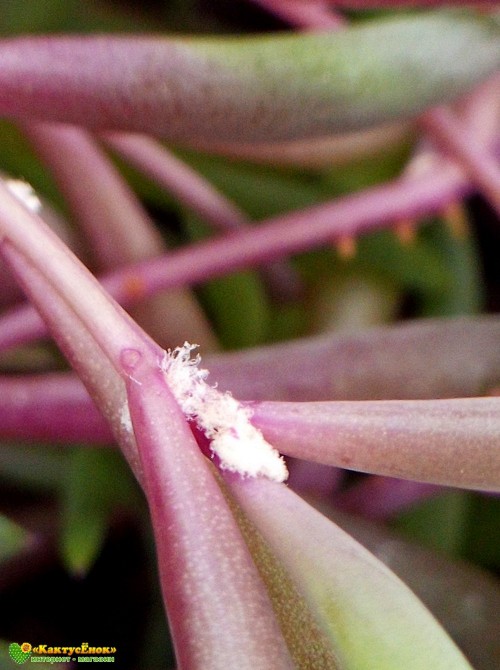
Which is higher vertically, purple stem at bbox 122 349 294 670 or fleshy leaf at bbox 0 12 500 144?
fleshy leaf at bbox 0 12 500 144

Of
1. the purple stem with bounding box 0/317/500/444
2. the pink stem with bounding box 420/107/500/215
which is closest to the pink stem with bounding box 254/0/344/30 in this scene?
the pink stem with bounding box 420/107/500/215

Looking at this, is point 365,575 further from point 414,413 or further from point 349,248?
point 349,248

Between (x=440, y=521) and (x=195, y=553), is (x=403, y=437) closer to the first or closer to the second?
(x=195, y=553)

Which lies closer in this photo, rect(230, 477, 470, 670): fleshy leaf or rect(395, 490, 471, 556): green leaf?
rect(230, 477, 470, 670): fleshy leaf

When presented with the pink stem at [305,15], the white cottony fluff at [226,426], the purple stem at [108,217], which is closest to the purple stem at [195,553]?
the white cottony fluff at [226,426]

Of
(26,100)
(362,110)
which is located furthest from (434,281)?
(26,100)

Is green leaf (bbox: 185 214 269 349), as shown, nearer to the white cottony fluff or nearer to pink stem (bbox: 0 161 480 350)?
pink stem (bbox: 0 161 480 350)

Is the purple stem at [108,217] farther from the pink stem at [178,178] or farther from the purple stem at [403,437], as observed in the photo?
the purple stem at [403,437]
